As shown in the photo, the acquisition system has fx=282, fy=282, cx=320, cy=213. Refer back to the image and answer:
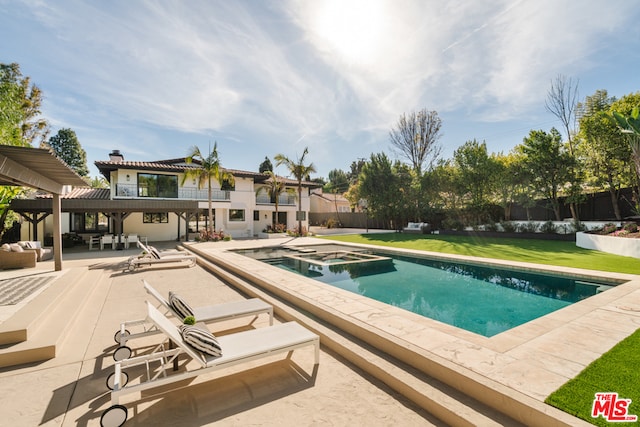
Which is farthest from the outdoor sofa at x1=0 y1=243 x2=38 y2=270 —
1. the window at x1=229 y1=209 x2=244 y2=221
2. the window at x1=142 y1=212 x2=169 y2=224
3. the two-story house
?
the window at x1=229 y1=209 x2=244 y2=221

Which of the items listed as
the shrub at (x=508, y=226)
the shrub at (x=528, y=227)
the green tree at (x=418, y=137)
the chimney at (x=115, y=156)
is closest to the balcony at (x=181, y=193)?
the chimney at (x=115, y=156)

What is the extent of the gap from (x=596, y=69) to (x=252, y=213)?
2651 cm

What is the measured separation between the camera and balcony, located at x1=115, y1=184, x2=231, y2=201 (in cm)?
2011

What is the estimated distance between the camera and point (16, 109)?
14.6 m

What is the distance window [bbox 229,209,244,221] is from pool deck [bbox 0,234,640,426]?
64.6ft

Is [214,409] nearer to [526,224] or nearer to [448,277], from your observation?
[448,277]

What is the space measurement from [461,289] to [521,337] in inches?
177

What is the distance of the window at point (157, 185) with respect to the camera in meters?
21.0

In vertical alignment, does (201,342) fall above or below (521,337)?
above

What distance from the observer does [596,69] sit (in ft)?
58.4

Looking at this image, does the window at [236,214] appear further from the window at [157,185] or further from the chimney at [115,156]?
the chimney at [115,156]

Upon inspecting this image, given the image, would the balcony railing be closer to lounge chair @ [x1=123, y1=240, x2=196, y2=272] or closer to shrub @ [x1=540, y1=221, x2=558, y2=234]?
lounge chair @ [x1=123, y1=240, x2=196, y2=272]

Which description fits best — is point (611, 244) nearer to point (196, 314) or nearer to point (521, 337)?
point (521, 337)

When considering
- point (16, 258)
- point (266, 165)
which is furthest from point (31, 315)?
point (266, 165)
